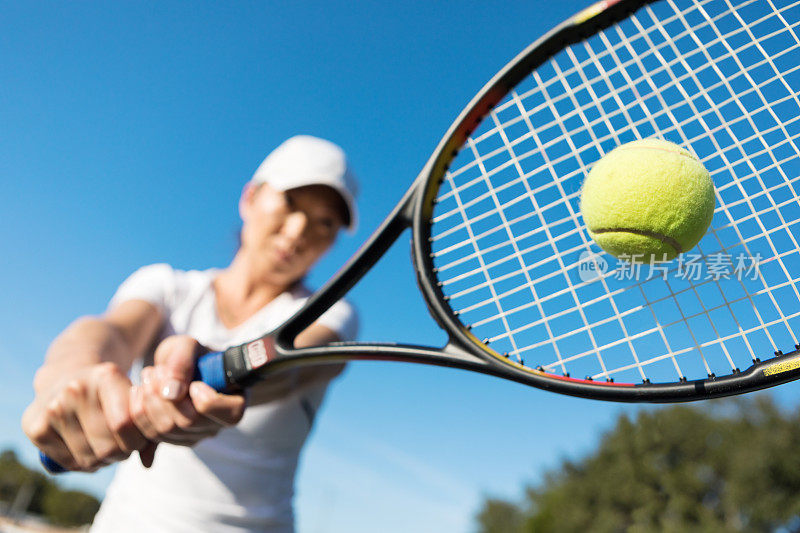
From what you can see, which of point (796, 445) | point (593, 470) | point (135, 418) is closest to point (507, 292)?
point (135, 418)

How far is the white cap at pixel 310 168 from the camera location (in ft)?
5.91

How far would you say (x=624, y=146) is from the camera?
1.40 metres

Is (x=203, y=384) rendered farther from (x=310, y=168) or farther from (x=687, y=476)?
(x=687, y=476)

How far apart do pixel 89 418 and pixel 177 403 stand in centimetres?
18

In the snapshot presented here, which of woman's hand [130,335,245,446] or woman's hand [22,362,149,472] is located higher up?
woman's hand [22,362,149,472]

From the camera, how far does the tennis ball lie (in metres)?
1.32

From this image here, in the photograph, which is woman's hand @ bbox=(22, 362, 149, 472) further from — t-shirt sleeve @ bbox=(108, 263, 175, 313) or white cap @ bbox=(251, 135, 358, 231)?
white cap @ bbox=(251, 135, 358, 231)

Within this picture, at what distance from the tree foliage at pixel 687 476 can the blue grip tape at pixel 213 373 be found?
2165 cm

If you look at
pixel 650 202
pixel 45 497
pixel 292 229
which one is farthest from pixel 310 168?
pixel 45 497

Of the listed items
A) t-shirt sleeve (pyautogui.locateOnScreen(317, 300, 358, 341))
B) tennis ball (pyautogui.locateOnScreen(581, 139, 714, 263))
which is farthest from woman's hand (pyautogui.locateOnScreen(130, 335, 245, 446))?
tennis ball (pyautogui.locateOnScreen(581, 139, 714, 263))

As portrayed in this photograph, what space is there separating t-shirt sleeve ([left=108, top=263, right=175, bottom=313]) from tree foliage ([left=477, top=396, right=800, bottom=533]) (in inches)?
847

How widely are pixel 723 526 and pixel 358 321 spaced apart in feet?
74.3

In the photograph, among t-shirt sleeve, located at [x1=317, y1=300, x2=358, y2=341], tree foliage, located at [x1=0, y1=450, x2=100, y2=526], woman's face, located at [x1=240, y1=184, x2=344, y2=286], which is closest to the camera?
t-shirt sleeve, located at [x1=317, y1=300, x2=358, y2=341]

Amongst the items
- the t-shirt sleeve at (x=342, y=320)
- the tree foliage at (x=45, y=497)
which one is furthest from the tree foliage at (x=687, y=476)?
the tree foliage at (x=45, y=497)
